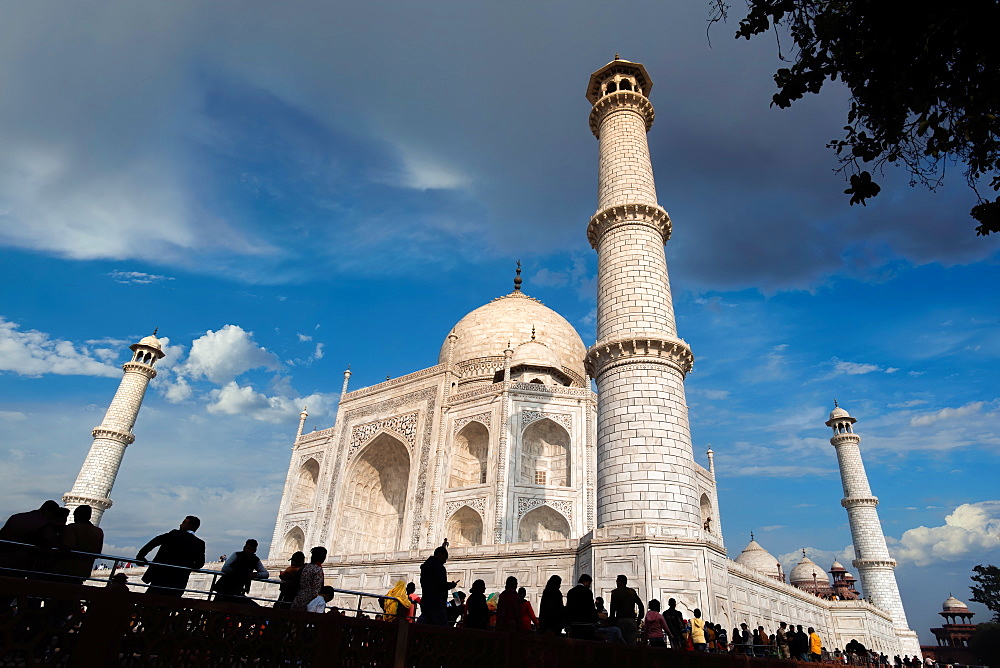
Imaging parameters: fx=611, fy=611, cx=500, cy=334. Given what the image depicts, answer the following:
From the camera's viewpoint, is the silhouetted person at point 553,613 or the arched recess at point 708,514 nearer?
the silhouetted person at point 553,613

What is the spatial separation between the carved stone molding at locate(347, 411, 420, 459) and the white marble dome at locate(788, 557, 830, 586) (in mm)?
26397

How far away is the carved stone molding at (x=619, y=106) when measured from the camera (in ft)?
53.5

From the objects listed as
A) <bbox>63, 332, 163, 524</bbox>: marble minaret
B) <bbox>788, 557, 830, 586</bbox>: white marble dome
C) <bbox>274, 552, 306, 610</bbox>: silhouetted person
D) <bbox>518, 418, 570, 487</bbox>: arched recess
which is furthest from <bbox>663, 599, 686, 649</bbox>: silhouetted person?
<bbox>788, 557, 830, 586</bbox>: white marble dome

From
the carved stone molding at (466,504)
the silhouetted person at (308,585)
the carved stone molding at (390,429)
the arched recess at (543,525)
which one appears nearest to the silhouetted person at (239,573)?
the silhouetted person at (308,585)

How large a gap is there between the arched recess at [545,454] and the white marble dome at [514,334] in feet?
17.7

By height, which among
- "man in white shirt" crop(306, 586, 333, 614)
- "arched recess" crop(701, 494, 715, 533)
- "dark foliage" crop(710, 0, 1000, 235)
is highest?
"arched recess" crop(701, 494, 715, 533)

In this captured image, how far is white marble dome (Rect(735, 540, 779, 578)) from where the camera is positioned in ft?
117

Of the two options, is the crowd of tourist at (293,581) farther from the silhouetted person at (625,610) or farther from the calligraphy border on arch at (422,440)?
the calligraphy border on arch at (422,440)

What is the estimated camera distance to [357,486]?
1053 inches

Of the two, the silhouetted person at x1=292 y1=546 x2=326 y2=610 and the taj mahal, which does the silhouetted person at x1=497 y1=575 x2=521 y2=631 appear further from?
the taj mahal

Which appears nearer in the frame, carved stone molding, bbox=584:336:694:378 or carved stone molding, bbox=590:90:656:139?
carved stone molding, bbox=584:336:694:378

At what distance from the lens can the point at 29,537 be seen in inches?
178

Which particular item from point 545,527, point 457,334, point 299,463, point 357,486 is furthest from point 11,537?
point 457,334

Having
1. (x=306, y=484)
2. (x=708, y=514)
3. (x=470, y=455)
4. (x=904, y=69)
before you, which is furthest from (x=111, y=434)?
(x=904, y=69)
